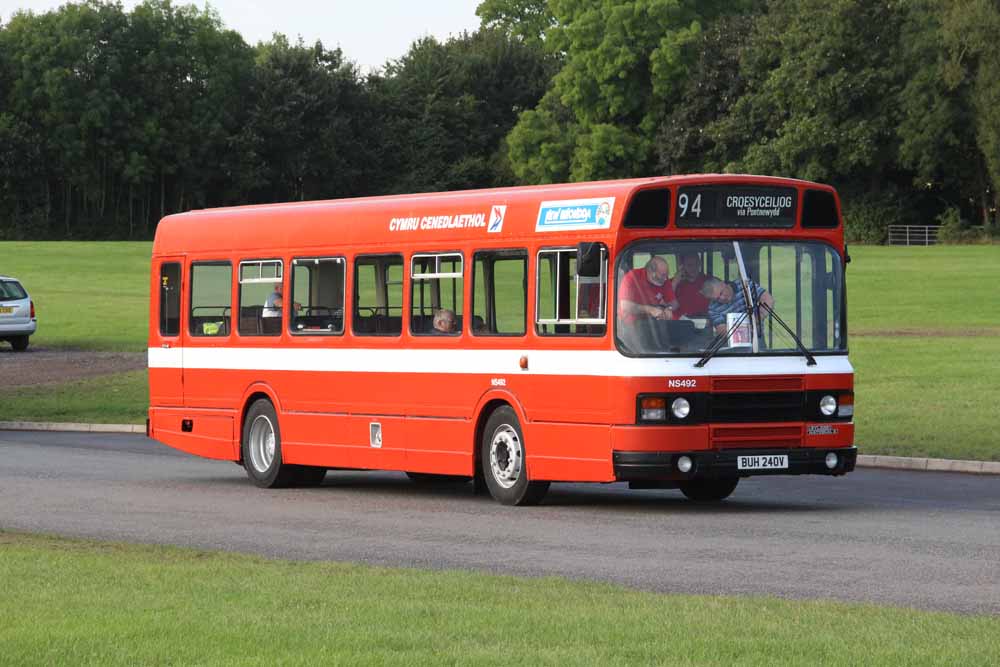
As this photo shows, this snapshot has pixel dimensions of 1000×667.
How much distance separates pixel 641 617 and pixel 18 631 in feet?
9.80

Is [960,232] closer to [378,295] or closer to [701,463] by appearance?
[378,295]

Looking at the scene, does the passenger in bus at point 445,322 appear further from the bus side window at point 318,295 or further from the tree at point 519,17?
the tree at point 519,17

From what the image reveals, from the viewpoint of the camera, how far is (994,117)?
90.7 meters

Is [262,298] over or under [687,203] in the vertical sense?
under

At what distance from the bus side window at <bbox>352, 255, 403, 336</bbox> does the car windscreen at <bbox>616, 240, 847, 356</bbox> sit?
10.6 feet

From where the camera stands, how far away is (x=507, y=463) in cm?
1761

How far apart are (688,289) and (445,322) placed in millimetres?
2793

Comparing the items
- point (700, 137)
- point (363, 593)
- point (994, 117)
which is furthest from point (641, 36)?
point (363, 593)

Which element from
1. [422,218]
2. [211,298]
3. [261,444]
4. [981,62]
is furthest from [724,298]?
[981,62]

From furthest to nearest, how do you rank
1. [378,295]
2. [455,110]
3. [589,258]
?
[455,110] → [378,295] → [589,258]

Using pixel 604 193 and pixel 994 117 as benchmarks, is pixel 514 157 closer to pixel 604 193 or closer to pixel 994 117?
pixel 994 117

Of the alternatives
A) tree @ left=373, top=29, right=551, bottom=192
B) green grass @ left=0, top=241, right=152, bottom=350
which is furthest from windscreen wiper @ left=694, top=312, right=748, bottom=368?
tree @ left=373, top=29, right=551, bottom=192

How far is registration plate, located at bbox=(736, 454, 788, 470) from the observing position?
1644 centimetres

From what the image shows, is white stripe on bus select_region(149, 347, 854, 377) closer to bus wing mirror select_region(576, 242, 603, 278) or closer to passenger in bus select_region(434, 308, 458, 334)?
passenger in bus select_region(434, 308, 458, 334)
